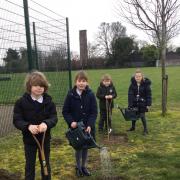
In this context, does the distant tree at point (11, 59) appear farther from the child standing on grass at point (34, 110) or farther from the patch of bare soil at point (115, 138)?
the child standing on grass at point (34, 110)

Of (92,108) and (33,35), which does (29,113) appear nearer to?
(92,108)

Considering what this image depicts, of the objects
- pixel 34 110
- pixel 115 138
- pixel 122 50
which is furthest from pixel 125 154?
pixel 122 50

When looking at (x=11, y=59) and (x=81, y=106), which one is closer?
(x=81, y=106)

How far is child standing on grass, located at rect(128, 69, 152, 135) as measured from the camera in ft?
31.8

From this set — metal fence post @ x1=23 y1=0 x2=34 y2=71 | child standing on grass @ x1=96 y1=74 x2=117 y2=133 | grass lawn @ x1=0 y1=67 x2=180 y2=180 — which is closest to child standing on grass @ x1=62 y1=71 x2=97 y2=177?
grass lawn @ x1=0 y1=67 x2=180 y2=180

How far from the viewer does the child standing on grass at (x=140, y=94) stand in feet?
31.8

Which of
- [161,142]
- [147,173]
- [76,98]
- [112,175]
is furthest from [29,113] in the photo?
[161,142]

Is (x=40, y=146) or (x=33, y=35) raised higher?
Result: (x=33, y=35)

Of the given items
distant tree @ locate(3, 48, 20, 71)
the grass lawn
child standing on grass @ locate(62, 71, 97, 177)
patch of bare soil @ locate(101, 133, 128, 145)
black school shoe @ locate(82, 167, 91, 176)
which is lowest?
patch of bare soil @ locate(101, 133, 128, 145)

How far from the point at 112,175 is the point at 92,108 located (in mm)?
1047

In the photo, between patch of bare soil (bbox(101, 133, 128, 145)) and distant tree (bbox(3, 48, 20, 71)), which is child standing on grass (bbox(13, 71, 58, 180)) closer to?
patch of bare soil (bbox(101, 133, 128, 145))

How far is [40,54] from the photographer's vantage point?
11.6 meters

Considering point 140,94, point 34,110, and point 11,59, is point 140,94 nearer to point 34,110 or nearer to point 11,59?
point 11,59

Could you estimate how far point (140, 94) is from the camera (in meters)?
9.76
